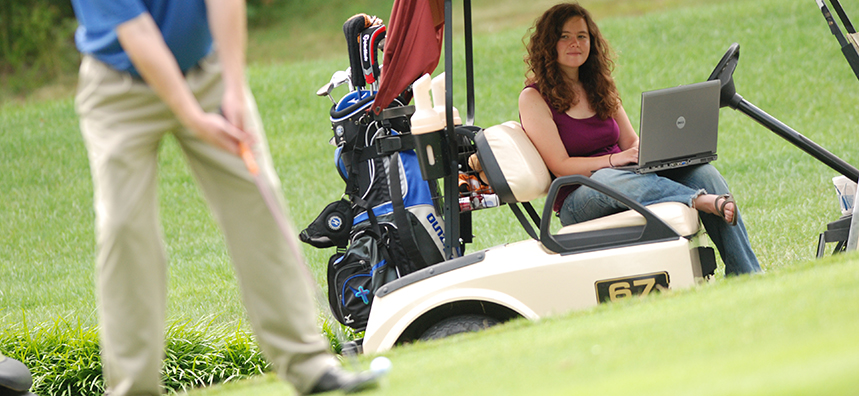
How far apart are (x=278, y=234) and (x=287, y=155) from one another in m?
8.61

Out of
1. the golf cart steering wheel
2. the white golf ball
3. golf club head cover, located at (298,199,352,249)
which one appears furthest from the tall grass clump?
the golf cart steering wheel

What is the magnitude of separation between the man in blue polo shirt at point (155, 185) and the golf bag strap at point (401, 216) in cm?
159

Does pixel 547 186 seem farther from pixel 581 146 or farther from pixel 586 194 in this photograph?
pixel 581 146

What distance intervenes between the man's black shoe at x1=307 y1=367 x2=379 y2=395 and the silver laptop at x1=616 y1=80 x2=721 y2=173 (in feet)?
6.02

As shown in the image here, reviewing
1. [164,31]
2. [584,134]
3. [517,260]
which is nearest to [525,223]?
[517,260]

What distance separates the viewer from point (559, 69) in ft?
13.2

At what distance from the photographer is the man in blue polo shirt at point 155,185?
2.03 metres

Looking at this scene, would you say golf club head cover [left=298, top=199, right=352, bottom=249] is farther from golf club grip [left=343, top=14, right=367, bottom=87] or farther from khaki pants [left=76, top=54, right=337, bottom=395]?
khaki pants [left=76, top=54, right=337, bottom=395]

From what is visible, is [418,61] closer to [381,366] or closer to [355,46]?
[355,46]

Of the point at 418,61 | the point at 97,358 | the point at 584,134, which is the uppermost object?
the point at 418,61

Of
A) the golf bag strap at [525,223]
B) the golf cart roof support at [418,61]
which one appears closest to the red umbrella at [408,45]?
the golf cart roof support at [418,61]

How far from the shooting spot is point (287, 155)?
418 inches

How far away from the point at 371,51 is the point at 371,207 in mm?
737

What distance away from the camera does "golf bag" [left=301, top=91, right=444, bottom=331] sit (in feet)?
12.5
